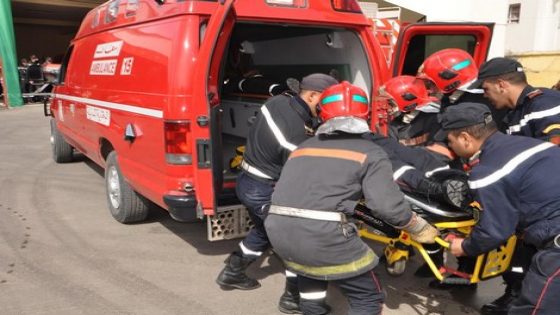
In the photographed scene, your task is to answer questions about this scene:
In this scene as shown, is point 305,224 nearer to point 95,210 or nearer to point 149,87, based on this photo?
point 149,87

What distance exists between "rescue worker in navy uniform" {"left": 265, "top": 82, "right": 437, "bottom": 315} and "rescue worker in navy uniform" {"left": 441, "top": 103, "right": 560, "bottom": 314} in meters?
0.36

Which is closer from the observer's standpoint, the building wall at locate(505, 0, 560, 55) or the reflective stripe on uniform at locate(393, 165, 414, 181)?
the reflective stripe on uniform at locate(393, 165, 414, 181)

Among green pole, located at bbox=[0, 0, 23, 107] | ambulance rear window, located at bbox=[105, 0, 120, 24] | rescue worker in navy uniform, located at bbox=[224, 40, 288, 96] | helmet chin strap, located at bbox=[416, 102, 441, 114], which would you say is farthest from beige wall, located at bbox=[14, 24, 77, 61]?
helmet chin strap, located at bbox=[416, 102, 441, 114]

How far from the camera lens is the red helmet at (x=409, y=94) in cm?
375

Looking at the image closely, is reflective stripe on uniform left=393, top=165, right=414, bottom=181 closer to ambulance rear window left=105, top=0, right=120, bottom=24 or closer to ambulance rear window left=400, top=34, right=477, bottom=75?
ambulance rear window left=400, top=34, right=477, bottom=75

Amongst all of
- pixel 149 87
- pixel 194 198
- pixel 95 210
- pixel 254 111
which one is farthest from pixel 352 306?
pixel 254 111

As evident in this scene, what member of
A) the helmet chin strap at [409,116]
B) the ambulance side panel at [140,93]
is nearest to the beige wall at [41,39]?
the ambulance side panel at [140,93]

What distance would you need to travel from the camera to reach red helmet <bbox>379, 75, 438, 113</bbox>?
375cm

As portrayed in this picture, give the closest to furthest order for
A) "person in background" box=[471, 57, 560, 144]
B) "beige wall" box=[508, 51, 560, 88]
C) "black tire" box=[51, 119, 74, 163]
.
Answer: "person in background" box=[471, 57, 560, 144]
"black tire" box=[51, 119, 74, 163]
"beige wall" box=[508, 51, 560, 88]

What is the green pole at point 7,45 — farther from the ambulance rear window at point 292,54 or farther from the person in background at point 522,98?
the person in background at point 522,98

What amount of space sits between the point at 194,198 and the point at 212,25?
132cm

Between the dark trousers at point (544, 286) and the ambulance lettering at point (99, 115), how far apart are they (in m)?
4.01

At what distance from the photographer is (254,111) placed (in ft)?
22.5

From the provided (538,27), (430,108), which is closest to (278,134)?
(430,108)
